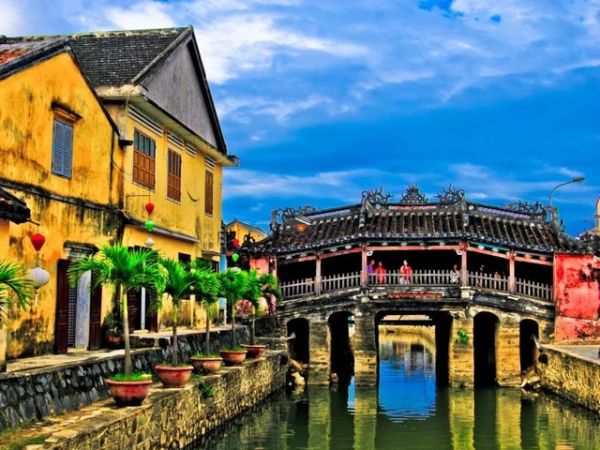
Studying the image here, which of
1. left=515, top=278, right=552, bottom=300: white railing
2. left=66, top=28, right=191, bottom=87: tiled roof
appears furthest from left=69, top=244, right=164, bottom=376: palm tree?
left=515, top=278, right=552, bottom=300: white railing

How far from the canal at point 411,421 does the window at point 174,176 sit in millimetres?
6264

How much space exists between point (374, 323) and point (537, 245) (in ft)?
21.9

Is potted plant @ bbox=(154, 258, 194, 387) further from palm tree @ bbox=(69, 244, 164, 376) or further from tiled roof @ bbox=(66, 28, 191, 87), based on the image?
tiled roof @ bbox=(66, 28, 191, 87)

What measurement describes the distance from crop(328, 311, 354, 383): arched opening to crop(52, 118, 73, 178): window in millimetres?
17914

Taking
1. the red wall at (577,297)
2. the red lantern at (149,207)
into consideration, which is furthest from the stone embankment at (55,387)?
the red wall at (577,297)

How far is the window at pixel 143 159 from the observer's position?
19.0 m

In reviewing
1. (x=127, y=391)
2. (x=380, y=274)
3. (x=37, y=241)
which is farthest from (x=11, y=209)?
(x=380, y=274)

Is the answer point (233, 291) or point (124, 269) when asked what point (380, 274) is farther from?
point (124, 269)

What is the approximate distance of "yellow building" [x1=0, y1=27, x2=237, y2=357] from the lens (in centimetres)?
1420

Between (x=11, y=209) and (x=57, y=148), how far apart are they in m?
4.49

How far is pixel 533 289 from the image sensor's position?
30.0m

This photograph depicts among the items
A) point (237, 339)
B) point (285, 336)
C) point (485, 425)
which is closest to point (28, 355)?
point (237, 339)

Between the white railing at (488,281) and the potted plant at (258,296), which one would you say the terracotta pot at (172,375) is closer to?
the potted plant at (258,296)

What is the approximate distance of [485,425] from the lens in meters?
20.8
